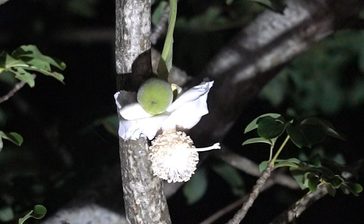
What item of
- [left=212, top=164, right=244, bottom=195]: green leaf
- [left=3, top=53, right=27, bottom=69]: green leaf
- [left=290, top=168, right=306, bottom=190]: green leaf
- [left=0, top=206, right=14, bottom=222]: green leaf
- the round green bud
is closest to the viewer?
the round green bud

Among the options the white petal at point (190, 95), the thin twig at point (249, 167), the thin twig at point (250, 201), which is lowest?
the thin twig at point (249, 167)

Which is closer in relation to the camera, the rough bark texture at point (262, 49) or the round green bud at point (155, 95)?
the round green bud at point (155, 95)

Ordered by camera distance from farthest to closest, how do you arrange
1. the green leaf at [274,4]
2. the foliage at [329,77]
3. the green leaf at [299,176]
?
the foliage at [329,77] → the green leaf at [274,4] → the green leaf at [299,176]

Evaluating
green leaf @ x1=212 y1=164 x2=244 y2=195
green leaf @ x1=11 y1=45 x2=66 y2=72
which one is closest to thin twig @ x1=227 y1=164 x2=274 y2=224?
green leaf @ x1=11 y1=45 x2=66 y2=72

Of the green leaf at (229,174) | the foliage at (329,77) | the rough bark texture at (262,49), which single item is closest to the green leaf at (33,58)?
the rough bark texture at (262,49)

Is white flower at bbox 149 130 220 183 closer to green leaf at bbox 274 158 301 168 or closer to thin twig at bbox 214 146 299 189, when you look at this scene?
green leaf at bbox 274 158 301 168

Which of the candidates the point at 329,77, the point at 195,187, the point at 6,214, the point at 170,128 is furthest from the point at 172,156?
the point at 329,77

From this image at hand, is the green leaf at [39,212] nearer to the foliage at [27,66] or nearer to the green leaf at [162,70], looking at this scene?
the foliage at [27,66]

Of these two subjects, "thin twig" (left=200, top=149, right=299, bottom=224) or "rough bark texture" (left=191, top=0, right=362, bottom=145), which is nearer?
"rough bark texture" (left=191, top=0, right=362, bottom=145)
